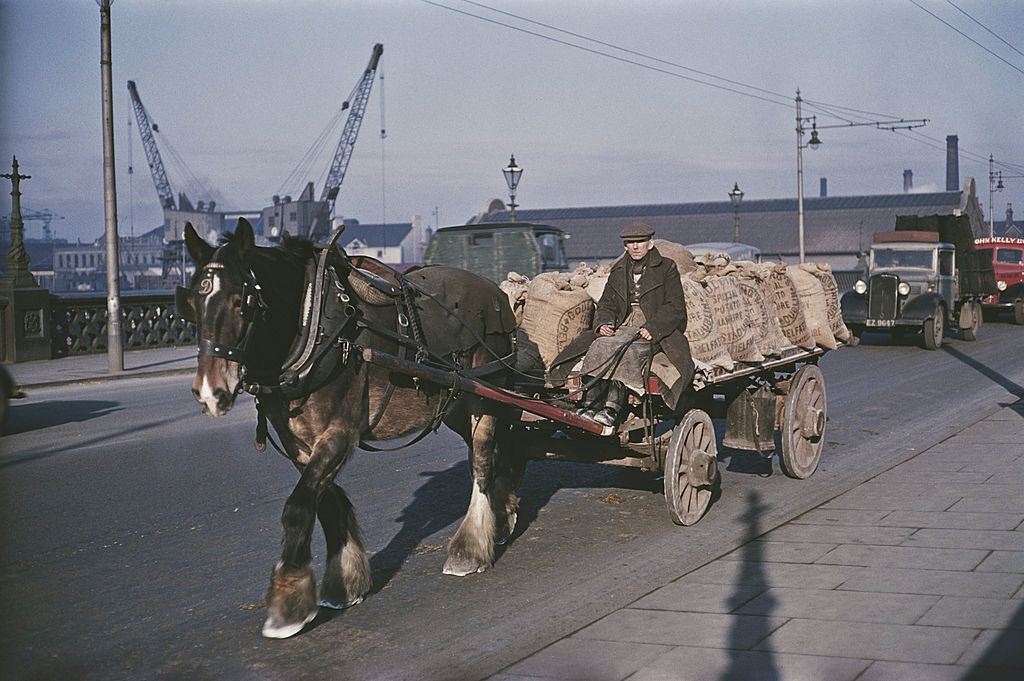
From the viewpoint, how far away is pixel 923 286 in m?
26.9

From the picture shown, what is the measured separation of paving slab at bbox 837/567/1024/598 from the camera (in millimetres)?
6555

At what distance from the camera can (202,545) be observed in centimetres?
815

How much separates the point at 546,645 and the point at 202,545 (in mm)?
3401

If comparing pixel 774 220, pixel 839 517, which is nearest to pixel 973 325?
pixel 839 517

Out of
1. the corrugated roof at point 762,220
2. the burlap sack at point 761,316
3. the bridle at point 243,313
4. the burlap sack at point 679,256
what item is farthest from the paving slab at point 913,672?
the corrugated roof at point 762,220

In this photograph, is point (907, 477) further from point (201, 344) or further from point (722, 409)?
point (201, 344)

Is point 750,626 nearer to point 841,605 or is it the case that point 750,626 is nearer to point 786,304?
point 841,605

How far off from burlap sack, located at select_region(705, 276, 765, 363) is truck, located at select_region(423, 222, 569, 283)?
13.1 m

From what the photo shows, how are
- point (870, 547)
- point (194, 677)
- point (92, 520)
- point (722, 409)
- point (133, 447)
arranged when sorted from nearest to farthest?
1. point (194, 677)
2. point (870, 547)
3. point (92, 520)
4. point (722, 409)
5. point (133, 447)

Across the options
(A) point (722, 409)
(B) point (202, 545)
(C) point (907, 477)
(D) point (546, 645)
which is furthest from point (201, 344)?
(C) point (907, 477)

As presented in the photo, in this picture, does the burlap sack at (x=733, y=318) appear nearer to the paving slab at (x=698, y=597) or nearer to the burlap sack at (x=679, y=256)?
the burlap sack at (x=679, y=256)

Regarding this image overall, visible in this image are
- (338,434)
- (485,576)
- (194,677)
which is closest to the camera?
(194,677)

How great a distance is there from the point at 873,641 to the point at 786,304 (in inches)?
204

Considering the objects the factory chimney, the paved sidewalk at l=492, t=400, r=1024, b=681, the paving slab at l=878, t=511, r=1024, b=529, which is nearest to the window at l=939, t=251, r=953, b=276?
the paved sidewalk at l=492, t=400, r=1024, b=681
